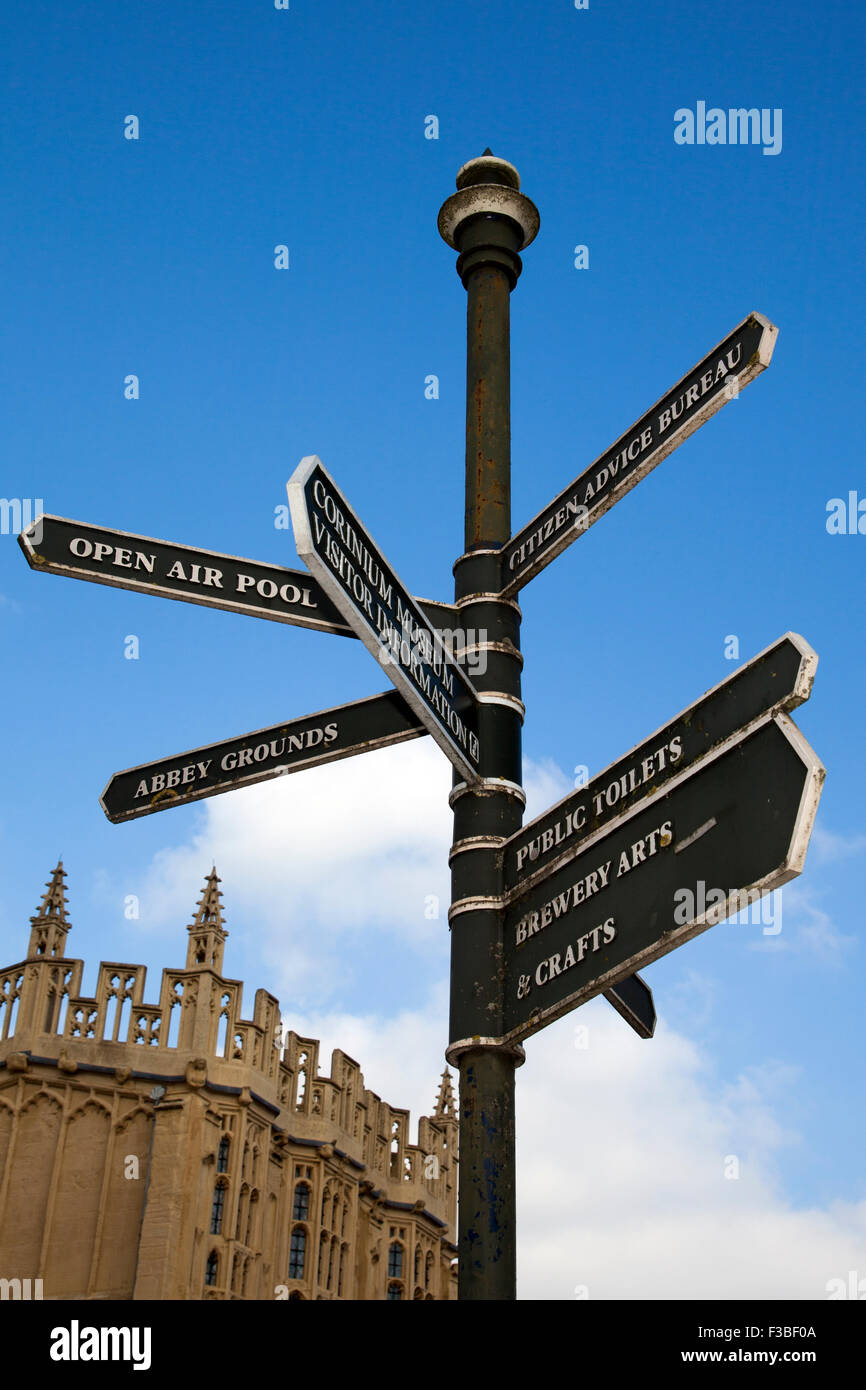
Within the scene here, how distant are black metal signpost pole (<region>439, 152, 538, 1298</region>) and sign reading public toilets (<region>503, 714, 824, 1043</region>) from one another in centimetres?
14

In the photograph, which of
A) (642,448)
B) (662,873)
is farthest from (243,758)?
(662,873)

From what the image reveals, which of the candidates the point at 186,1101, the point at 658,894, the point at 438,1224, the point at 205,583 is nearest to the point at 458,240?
the point at 205,583

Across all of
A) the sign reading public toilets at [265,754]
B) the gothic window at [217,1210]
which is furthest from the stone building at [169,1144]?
the sign reading public toilets at [265,754]

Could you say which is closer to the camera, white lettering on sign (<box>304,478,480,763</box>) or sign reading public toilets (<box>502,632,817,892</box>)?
sign reading public toilets (<box>502,632,817,892</box>)

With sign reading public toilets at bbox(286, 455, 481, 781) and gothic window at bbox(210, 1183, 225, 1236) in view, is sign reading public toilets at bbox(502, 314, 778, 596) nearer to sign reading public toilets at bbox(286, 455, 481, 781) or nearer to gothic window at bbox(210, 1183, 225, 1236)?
sign reading public toilets at bbox(286, 455, 481, 781)

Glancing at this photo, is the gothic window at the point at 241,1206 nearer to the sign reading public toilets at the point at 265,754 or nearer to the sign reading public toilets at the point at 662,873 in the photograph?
the sign reading public toilets at the point at 265,754

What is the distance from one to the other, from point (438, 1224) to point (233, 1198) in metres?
5.59

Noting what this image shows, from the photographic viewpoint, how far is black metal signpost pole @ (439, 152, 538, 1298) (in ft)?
14.9

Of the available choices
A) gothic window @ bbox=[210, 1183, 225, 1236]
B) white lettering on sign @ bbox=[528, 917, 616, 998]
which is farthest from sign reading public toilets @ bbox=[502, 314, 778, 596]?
gothic window @ bbox=[210, 1183, 225, 1236]

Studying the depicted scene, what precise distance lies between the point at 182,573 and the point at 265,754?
84 centimetres

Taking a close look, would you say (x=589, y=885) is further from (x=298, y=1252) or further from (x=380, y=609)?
(x=298, y=1252)

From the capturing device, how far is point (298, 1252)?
19453mm

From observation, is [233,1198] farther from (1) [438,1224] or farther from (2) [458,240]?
(2) [458,240]
